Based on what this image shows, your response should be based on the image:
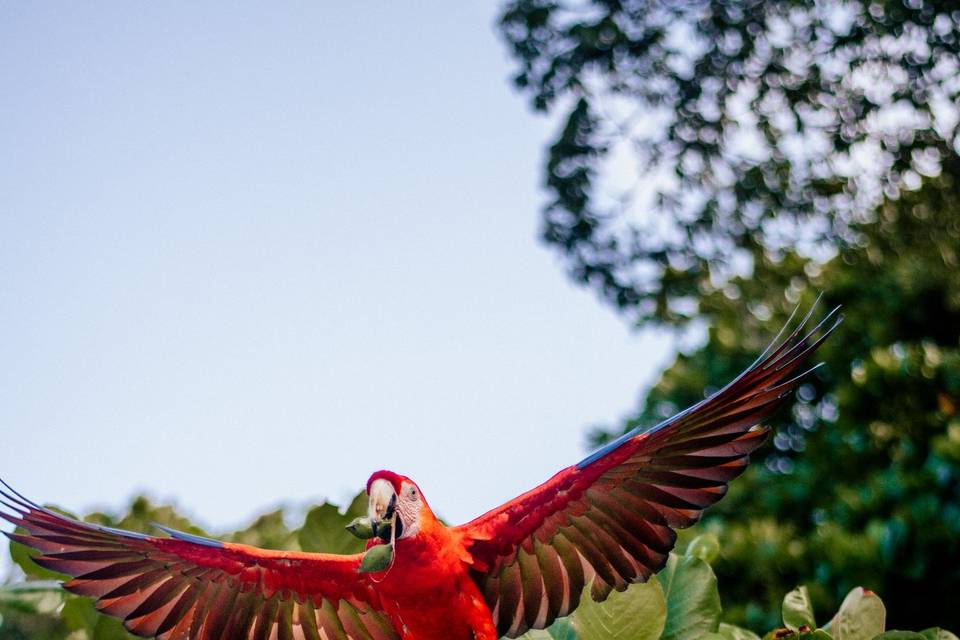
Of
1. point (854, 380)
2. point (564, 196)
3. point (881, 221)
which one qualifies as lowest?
point (854, 380)

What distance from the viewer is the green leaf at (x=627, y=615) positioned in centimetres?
109

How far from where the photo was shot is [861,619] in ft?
3.72

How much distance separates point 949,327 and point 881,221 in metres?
2.20

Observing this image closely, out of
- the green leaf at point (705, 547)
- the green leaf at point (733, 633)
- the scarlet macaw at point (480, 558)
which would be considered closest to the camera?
the scarlet macaw at point (480, 558)

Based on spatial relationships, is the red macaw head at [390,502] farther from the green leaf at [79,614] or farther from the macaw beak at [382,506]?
the green leaf at [79,614]

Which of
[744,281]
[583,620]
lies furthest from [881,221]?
[583,620]

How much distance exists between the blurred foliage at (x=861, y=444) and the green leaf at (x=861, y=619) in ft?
6.15

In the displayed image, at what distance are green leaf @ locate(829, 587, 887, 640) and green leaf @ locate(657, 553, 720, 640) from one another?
156mm

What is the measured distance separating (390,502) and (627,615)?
0.36 metres

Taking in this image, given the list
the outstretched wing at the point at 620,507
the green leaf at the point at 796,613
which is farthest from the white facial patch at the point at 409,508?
the green leaf at the point at 796,613

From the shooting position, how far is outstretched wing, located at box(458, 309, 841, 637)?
107 centimetres

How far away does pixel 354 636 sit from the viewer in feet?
3.79

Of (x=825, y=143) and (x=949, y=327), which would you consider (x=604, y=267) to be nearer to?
(x=825, y=143)

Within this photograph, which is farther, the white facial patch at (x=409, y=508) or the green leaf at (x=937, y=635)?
the green leaf at (x=937, y=635)
